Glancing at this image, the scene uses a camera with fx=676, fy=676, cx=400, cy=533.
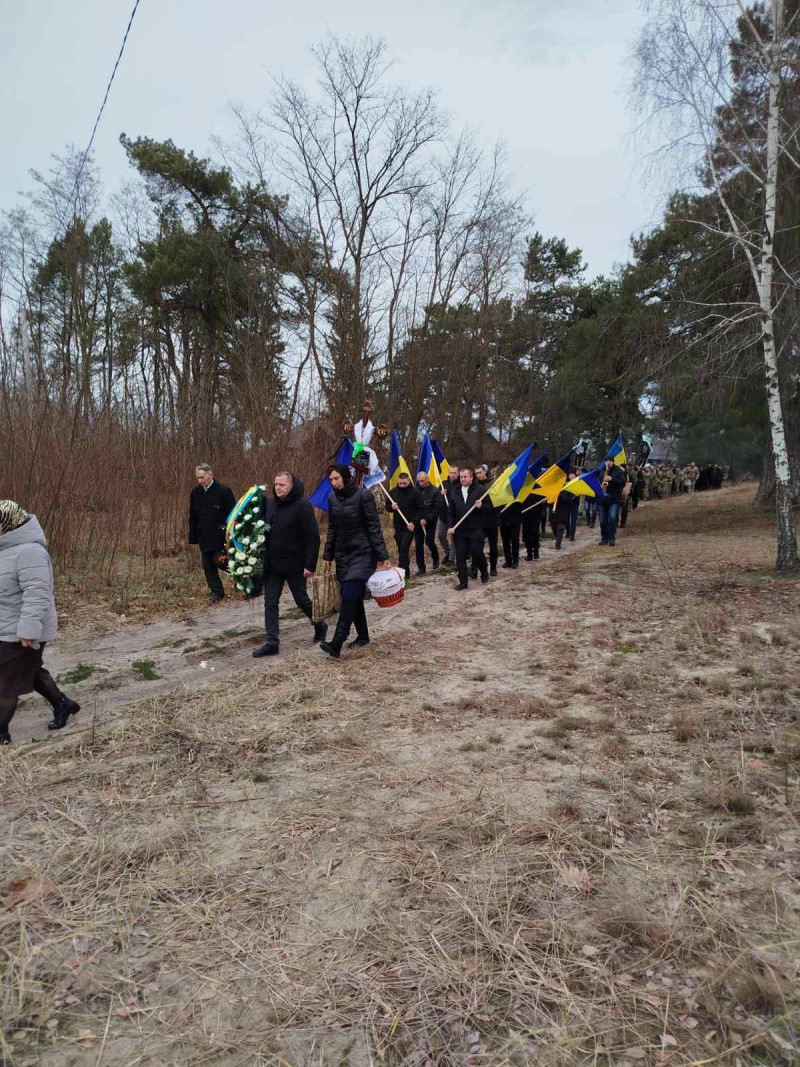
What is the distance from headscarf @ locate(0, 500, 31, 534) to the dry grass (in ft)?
5.14

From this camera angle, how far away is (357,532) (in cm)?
697

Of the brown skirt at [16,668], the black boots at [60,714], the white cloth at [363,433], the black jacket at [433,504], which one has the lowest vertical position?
the black boots at [60,714]

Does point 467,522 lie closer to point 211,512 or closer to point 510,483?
point 510,483

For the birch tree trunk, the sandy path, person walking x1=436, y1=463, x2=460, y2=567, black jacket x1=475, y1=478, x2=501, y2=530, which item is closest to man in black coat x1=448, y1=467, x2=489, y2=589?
person walking x1=436, y1=463, x2=460, y2=567

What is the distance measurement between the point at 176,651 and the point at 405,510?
5.23 metres

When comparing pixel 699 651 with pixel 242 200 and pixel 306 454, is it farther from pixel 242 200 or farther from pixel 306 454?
pixel 242 200

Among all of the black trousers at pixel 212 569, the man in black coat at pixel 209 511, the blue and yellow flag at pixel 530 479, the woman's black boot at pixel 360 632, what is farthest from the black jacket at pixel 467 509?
the woman's black boot at pixel 360 632

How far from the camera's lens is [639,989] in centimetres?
251

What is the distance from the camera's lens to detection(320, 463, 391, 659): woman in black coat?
6.91 meters

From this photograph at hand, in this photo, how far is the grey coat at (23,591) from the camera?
4703 mm

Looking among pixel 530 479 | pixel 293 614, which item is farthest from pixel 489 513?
pixel 293 614

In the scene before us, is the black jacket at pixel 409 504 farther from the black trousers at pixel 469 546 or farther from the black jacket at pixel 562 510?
the black jacket at pixel 562 510

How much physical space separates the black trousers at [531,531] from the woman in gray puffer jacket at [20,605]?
33.5 feet

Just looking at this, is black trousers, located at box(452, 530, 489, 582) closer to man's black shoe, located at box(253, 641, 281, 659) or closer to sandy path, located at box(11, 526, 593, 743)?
sandy path, located at box(11, 526, 593, 743)
